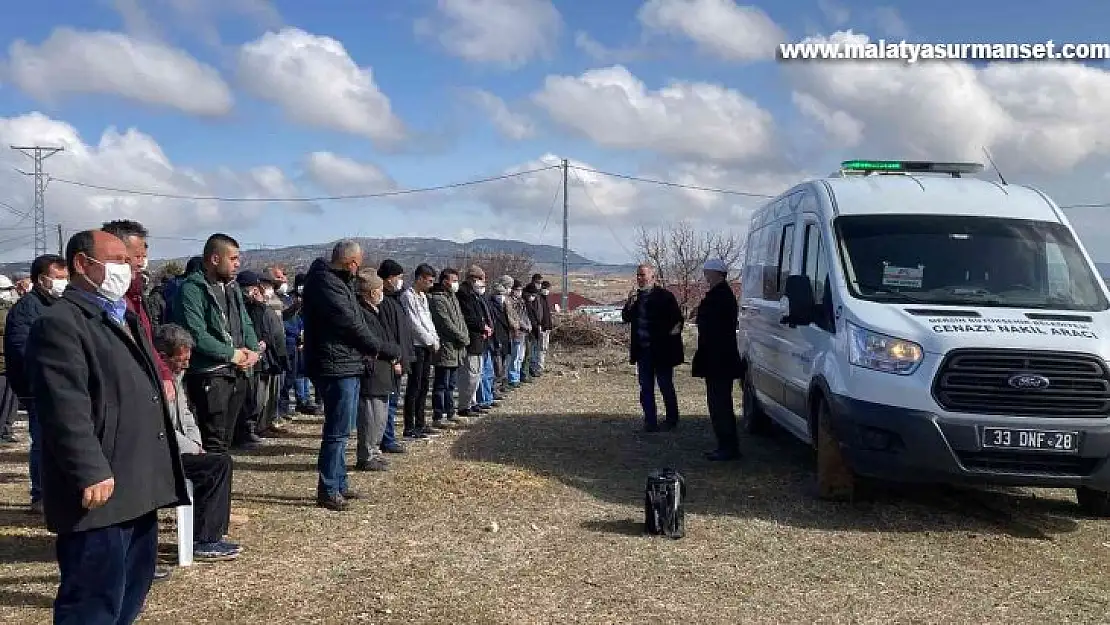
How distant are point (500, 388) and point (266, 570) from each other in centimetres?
1048

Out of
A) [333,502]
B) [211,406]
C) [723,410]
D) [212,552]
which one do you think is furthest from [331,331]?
[723,410]

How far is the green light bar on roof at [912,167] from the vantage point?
8.81 meters

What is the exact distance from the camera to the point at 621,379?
61.7 ft

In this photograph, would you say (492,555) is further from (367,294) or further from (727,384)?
(727,384)

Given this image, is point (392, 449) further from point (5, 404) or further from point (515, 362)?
point (515, 362)

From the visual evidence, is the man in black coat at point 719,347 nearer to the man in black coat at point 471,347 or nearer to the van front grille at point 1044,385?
the van front grille at point 1044,385

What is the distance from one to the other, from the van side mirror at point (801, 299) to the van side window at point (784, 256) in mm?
1049

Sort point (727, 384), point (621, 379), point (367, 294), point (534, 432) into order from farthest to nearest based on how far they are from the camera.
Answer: point (621, 379)
point (534, 432)
point (727, 384)
point (367, 294)

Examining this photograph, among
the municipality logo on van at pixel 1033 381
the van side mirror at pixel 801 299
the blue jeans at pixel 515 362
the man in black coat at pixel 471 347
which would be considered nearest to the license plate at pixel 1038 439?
the municipality logo on van at pixel 1033 381

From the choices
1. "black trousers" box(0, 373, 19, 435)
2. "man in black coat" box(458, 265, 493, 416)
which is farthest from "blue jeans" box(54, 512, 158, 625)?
"man in black coat" box(458, 265, 493, 416)

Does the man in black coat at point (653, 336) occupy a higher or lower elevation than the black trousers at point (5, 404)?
higher

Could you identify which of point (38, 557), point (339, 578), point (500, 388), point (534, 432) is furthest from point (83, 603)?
point (500, 388)

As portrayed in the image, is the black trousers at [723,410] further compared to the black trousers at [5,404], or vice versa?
the black trousers at [5,404]

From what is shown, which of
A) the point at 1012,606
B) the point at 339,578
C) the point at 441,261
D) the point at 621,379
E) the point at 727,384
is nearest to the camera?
the point at 1012,606
